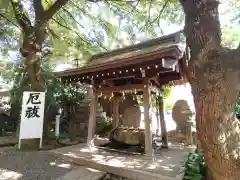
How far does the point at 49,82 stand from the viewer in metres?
9.22

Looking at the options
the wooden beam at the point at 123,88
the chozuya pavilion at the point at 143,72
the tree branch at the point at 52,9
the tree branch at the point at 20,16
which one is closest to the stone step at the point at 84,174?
the chozuya pavilion at the point at 143,72

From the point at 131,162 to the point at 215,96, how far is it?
3.19m

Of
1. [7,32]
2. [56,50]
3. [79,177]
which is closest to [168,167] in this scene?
[79,177]

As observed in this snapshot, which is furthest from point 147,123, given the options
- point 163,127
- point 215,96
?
point 215,96

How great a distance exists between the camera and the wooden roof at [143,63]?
15.9 feet

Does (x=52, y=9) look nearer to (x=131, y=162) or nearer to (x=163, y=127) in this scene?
(x=163, y=127)

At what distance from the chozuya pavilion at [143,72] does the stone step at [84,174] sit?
58.1 inches

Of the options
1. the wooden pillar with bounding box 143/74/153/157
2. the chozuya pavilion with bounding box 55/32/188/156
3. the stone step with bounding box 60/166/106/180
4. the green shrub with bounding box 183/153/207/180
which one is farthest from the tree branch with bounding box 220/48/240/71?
the stone step with bounding box 60/166/106/180

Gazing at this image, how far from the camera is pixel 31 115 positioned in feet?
22.1

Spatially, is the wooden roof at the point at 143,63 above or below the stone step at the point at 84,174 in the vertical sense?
above

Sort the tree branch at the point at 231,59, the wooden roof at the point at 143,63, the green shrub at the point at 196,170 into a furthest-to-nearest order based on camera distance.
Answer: the wooden roof at the point at 143,63, the green shrub at the point at 196,170, the tree branch at the point at 231,59

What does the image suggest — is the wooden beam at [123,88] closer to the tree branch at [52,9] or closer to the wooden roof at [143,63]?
the wooden roof at [143,63]

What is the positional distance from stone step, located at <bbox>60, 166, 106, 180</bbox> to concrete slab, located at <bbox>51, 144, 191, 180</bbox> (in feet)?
0.52

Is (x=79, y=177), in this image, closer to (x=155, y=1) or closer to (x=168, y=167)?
(x=168, y=167)
